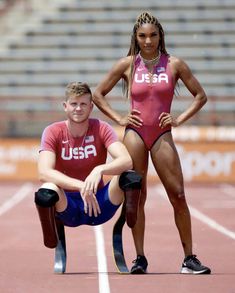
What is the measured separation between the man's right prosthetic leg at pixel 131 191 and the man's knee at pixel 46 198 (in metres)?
0.49

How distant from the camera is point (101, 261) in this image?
8.21 metres

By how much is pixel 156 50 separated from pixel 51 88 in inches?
733

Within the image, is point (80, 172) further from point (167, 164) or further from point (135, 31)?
point (135, 31)

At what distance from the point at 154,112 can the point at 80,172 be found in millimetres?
739

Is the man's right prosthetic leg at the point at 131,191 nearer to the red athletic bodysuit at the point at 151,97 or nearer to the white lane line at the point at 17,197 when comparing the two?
the red athletic bodysuit at the point at 151,97

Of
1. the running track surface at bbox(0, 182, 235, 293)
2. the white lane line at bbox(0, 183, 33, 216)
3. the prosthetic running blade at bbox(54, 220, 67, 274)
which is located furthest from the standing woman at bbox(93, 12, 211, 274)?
the white lane line at bbox(0, 183, 33, 216)

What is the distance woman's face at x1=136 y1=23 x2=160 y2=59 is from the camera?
7.41 metres

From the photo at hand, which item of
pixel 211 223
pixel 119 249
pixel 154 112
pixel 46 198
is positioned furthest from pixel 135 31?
pixel 211 223

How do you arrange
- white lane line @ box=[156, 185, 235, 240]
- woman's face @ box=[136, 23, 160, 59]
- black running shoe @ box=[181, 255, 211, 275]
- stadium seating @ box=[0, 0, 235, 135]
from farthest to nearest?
stadium seating @ box=[0, 0, 235, 135]
white lane line @ box=[156, 185, 235, 240]
woman's face @ box=[136, 23, 160, 59]
black running shoe @ box=[181, 255, 211, 275]

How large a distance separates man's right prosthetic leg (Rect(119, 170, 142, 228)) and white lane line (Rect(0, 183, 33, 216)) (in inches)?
285

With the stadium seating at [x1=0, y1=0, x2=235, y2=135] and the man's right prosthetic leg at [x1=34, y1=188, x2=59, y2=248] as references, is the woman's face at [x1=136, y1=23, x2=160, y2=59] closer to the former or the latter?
the man's right prosthetic leg at [x1=34, y1=188, x2=59, y2=248]

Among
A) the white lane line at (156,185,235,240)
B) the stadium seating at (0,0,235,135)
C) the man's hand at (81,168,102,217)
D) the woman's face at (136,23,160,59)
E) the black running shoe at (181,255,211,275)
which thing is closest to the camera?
the man's hand at (81,168,102,217)

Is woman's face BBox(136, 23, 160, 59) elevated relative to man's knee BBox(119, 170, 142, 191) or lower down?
elevated

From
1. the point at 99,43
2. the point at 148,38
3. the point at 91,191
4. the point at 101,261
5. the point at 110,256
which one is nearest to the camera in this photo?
the point at 91,191
